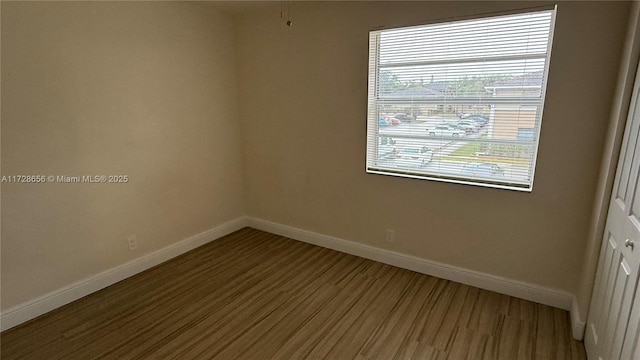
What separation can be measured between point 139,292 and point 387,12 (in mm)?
3119

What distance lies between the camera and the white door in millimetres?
1398

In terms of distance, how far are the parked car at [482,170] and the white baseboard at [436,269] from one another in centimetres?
83

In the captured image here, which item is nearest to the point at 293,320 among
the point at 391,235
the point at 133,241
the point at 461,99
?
the point at 391,235

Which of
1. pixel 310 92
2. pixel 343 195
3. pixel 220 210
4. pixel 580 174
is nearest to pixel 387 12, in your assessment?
pixel 310 92

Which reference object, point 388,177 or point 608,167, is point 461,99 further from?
point 608,167

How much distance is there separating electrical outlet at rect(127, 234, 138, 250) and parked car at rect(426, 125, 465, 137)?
279 cm

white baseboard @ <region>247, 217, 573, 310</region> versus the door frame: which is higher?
the door frame

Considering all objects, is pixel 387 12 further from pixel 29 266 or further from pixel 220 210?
pixel 29 266

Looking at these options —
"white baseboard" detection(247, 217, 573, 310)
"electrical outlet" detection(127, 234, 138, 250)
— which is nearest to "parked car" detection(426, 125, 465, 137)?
"white baseboard" detection(247, 217, 573, 310)

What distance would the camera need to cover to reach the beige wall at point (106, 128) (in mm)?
2207

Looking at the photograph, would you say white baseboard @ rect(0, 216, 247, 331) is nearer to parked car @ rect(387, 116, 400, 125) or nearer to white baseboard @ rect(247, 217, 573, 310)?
white baseboard @ rect(247, 217, 573, 310)

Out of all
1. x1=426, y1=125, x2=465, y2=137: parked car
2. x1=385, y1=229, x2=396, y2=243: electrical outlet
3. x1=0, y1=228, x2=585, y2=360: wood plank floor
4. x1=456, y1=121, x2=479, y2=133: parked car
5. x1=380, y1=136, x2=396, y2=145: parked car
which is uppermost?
x1=456, y1=121, x2=479, y2=133: parked car

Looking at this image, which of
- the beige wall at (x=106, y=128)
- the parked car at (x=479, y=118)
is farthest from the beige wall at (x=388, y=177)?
the beige wall at (x=106, y=128)

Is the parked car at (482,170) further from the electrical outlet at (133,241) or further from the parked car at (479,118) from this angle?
the electrical outlet at (133,241)
